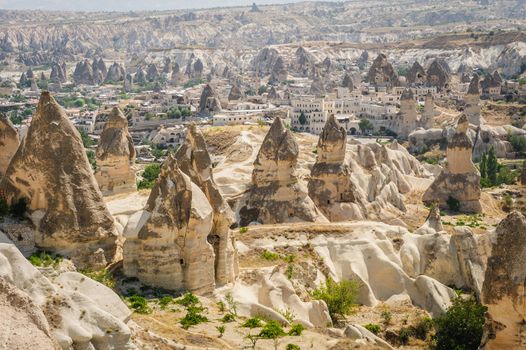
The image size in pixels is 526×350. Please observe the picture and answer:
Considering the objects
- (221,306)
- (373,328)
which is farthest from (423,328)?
(221,306)

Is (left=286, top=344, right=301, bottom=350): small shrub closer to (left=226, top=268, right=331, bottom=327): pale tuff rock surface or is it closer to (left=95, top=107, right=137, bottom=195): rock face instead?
(left=226, top=268, right=331, bottom=327): pale tuff rock surface

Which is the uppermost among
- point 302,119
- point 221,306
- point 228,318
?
point 228,318

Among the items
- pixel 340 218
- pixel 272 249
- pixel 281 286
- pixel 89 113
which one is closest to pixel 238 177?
pixel 340 218

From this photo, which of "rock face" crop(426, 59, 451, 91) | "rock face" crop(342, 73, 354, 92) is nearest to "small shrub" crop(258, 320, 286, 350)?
"rock face" crop(342, 73, 354, 92)

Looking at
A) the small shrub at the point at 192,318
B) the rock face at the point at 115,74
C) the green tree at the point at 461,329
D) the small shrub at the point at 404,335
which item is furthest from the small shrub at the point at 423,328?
the rock face at the point at 115,74

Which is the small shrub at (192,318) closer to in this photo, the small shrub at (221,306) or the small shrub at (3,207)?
the small shrub at (221,306)

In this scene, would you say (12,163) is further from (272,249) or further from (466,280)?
(466,280)

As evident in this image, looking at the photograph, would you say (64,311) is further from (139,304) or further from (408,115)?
(408,115)
